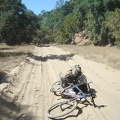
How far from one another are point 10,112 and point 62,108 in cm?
157

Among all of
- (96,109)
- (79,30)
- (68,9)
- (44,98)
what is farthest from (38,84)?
(68,9)

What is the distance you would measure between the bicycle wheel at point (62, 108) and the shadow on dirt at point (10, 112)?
617 millimetres

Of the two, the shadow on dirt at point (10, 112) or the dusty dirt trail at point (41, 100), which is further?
the dusty dirt trail at point (41, 100)

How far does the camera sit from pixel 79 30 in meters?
82.6

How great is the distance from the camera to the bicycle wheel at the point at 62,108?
7.75 meters

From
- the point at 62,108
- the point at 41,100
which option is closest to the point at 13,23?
the point at 41,100

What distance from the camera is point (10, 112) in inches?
315

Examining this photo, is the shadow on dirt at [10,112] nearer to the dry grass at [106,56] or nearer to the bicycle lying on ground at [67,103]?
the bicycle lying on ground at [67,103]

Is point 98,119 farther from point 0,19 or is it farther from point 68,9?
point 68,9

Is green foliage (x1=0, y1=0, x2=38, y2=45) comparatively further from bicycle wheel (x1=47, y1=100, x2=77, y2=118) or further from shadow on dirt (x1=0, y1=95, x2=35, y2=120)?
bicycle wheel (x1=47, y1=100, x2=77, y2=118)

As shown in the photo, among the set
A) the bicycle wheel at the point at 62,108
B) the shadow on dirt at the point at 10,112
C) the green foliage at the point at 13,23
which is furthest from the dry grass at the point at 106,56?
the green foliage at the point at 13,23

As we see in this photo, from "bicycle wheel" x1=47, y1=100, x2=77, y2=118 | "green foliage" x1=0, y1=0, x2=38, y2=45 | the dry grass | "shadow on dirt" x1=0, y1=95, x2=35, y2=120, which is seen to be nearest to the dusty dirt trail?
"shadow on dirt" x1=0, y1=95, x2=35, y2=120

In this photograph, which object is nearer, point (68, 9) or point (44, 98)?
point (44, 98)

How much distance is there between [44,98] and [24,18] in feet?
191
